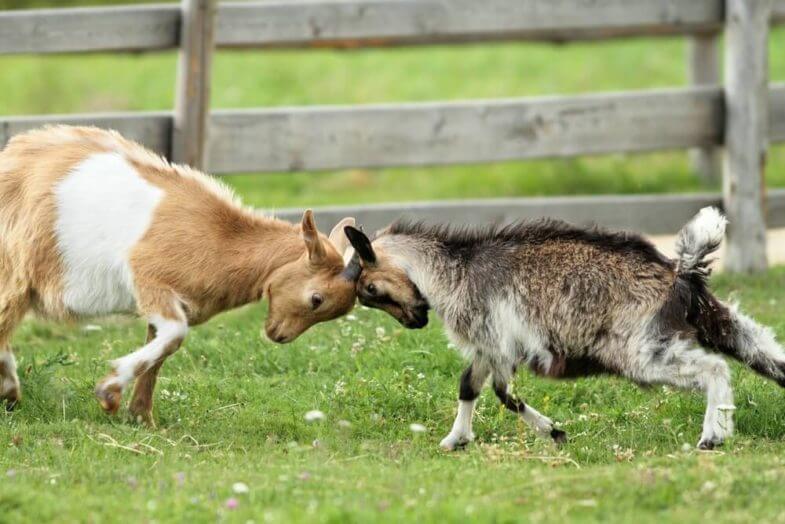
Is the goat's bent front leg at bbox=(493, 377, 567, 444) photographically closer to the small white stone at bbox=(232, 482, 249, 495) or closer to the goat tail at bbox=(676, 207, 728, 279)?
the goat tail at bbox=(676, 207, 728, 279)

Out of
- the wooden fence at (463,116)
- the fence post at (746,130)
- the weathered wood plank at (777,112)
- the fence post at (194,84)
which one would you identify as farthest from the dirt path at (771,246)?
the fence post at (194,84)

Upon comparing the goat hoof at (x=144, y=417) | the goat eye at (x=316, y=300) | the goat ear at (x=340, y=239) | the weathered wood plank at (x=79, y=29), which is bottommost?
the goat hoof at (x=144, y=417)

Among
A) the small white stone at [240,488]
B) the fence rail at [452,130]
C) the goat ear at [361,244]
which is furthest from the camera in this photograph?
the fence rail at [452,130]

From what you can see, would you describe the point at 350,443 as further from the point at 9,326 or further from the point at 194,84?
the point at 194,84

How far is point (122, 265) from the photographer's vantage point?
678 cm

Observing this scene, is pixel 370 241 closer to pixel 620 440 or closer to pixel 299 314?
pixel 299 314

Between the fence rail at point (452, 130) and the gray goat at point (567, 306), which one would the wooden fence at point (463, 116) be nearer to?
the fence rail at point (452, 130)

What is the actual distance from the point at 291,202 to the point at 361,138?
150 inches

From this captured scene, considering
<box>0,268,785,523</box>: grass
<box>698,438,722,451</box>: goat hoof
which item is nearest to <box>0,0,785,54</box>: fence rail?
<box>0,268,785,523</box>: grass

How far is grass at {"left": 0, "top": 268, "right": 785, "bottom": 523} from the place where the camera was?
5.10 metres

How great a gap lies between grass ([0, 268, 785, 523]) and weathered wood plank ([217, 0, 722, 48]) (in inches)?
91.4

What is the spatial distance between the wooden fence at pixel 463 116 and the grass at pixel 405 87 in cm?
385

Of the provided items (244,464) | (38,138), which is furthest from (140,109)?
(244,464)

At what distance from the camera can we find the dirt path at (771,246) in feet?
38.5
